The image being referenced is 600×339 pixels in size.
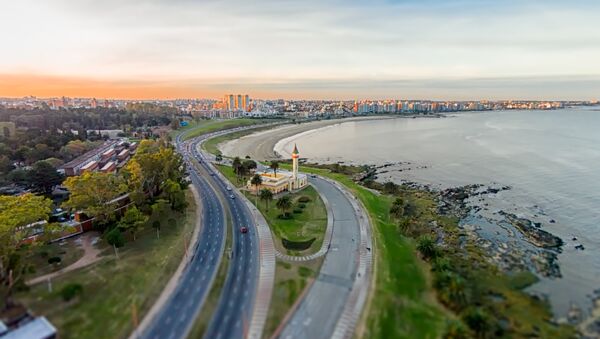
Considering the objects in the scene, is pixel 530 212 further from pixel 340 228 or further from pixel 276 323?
pixel 276 323

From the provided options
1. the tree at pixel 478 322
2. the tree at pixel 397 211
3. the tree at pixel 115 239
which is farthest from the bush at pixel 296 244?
the tree at pixel 478 322

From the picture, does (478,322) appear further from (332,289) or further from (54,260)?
(54,260)

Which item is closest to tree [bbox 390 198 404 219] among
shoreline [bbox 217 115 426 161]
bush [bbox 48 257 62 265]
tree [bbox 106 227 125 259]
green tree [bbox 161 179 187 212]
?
green tree [bbox 161 179 187 212]

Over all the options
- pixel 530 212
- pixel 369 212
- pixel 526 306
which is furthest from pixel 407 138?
pixel 526 306

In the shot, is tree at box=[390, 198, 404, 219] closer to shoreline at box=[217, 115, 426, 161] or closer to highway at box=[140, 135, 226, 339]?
highway at box=[140, 135, 226, 339]

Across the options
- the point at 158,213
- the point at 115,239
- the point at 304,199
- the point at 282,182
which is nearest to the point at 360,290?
the point at 115,239

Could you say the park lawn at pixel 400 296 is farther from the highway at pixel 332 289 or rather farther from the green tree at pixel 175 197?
the green tree at pixel 175 197
